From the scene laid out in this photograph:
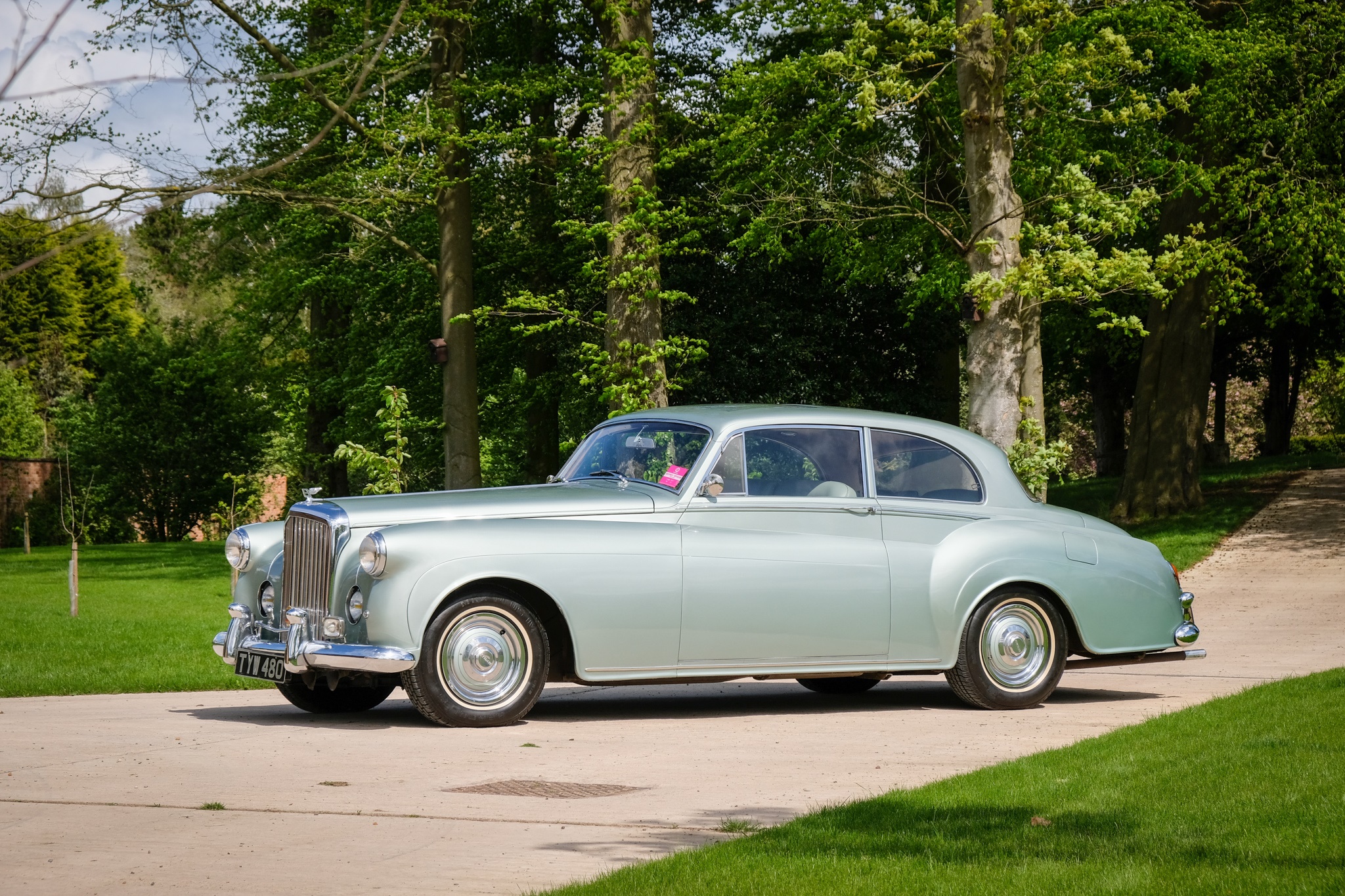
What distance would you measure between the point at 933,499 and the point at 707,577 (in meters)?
1.75

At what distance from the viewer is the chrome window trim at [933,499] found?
949 centimetres

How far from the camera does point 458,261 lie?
23.5 m

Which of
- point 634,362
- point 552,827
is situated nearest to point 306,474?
point 634,362

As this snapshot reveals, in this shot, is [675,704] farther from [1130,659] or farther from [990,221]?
[990,221]

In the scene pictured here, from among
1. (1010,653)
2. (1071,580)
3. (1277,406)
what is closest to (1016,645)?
(1010,653)

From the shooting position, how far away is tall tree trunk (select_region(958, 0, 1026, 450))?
1648 centimetres

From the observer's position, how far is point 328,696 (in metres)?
9.38

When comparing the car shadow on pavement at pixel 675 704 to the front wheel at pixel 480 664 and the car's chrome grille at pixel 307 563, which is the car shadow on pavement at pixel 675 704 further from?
the car's chrome grille at pixel 307 563

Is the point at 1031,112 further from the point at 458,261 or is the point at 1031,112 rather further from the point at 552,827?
the point at 552,827

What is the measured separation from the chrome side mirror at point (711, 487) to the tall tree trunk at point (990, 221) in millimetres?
8065

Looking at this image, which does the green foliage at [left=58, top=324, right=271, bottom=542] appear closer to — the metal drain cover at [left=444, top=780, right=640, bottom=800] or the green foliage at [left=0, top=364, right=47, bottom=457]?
the green foliage at [left=0, top=364, right=47, bottom=457]

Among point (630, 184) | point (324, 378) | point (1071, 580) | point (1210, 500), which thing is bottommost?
point (1071, 580)

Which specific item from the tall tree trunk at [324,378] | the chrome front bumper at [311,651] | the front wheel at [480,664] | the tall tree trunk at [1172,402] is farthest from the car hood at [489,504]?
the tall tree trunk at [324,378]

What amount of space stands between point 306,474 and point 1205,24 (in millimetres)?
22434
